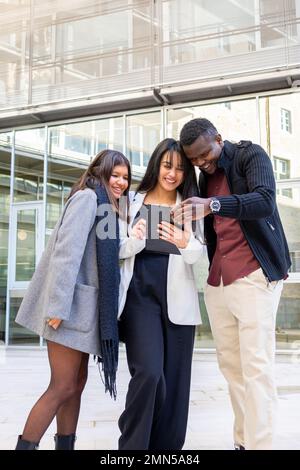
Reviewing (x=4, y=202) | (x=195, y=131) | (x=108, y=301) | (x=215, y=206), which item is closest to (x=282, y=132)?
(x=4, y=202)

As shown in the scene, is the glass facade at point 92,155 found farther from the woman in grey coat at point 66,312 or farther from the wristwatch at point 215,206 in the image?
the wristwatch at point 215,206

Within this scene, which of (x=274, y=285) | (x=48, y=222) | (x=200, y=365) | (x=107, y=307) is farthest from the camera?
(x=48, y=222)

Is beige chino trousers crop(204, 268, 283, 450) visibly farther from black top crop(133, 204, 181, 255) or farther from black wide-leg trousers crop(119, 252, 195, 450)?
black top crop(133, 204, 181, 255)

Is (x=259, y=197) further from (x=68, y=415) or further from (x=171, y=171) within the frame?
(x=68, y=415)

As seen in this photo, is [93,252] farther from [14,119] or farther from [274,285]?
[14,119]

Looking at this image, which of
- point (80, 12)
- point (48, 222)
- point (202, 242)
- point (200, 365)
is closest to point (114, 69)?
point (80, 12)

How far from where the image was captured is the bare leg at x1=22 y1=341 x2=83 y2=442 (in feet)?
6.85

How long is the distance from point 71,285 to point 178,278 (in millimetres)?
492

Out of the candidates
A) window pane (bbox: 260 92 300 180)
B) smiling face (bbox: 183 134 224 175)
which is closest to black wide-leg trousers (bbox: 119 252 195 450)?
smiling face (bbox: 183 134 224 175)

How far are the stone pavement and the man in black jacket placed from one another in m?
0.83

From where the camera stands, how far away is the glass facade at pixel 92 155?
8641 millimetres

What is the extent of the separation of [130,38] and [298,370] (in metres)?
6.56

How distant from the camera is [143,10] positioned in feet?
30.3

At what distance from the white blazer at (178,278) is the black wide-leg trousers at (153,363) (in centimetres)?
3
